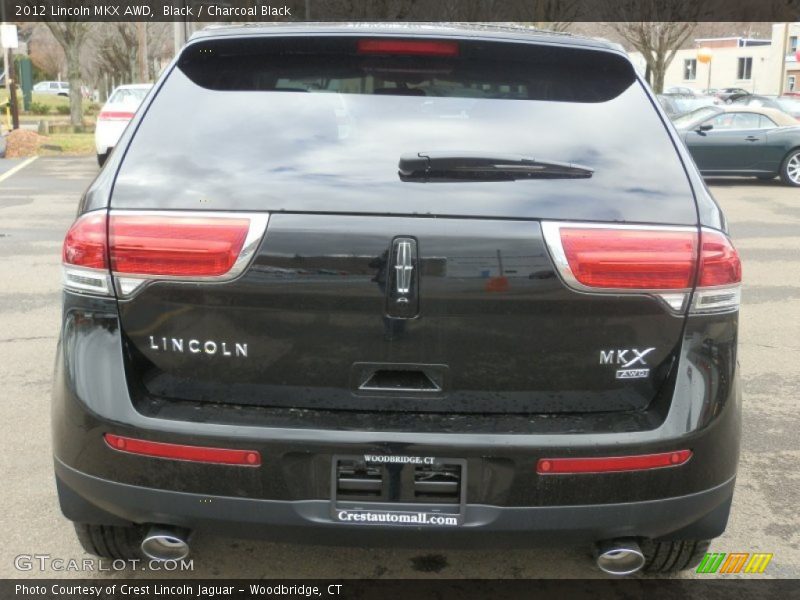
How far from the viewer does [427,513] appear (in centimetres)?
221

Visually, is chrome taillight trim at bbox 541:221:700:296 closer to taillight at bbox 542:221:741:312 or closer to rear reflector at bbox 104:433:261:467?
taillight at bbox 542:221:741:312

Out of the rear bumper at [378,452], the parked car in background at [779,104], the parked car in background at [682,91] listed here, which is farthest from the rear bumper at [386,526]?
the parked car in background at [682,91]

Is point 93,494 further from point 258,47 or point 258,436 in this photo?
point 258,47

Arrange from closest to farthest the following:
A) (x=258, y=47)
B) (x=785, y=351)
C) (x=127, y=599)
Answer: (x=258, y=47)
(x=127, y=599)
(x=785, y=351)

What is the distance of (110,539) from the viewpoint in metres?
2.68

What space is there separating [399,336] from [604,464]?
0.61 metres

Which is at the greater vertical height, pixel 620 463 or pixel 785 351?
pixel 620 463

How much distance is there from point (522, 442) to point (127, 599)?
58.4 inches

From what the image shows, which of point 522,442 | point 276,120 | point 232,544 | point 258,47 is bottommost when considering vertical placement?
point 232,544

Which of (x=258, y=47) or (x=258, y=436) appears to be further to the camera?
(x=258, y=47)

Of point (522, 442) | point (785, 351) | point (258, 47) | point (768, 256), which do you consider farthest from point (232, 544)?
point (768, 256)

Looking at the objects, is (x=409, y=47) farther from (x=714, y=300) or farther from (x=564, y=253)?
(x=714, y=300)

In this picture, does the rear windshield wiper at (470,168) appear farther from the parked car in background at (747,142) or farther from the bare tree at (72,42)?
the bare tree at (72,42)

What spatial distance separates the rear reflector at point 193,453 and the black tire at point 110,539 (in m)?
0.49
